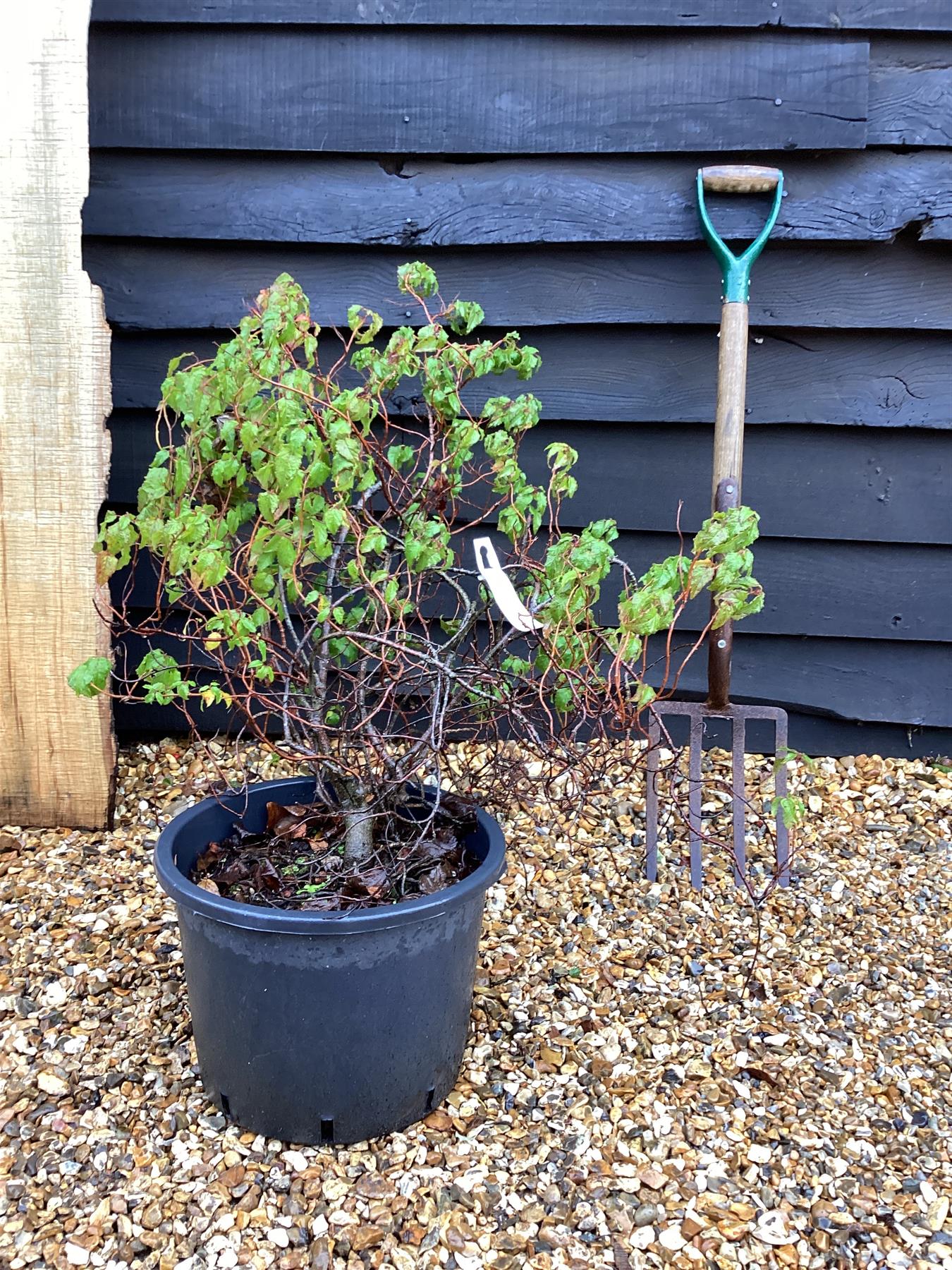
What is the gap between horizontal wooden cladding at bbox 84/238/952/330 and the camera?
2.20 metres

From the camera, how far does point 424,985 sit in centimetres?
135

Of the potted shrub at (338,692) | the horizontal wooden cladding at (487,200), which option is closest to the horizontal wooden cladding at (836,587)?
the horizontal wooden cladding at (487,200)

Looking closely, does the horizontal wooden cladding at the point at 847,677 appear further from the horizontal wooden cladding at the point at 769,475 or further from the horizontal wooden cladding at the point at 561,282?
the horizontal wooden cladding at the point at 561,282

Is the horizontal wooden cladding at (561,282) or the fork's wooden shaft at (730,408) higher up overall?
the horizontal wooden cladding at (561,282)

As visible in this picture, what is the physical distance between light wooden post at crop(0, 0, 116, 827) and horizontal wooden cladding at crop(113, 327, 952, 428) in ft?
0.98

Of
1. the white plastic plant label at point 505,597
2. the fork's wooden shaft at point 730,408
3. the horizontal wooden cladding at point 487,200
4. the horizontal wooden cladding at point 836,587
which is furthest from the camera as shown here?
the horizontal wooden cladding at point 836,587

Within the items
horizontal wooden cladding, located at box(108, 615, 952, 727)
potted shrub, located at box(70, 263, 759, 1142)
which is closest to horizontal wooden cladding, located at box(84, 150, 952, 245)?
potted shrub, located at box(70, 263, 759, 1142)

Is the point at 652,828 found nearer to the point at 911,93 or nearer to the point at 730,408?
the point at 730,408

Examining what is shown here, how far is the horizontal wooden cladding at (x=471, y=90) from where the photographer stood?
209 centimetres

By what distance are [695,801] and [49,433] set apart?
5.28 feet


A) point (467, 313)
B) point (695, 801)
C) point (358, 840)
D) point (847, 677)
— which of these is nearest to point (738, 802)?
point (695, 801)

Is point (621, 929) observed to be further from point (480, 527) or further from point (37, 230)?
point (37, 230)

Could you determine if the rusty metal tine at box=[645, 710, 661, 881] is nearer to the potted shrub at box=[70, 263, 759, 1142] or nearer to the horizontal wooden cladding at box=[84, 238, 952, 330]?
the potted shrub at box=[70, 263, 759, 1142]

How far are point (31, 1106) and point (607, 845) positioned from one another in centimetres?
125
